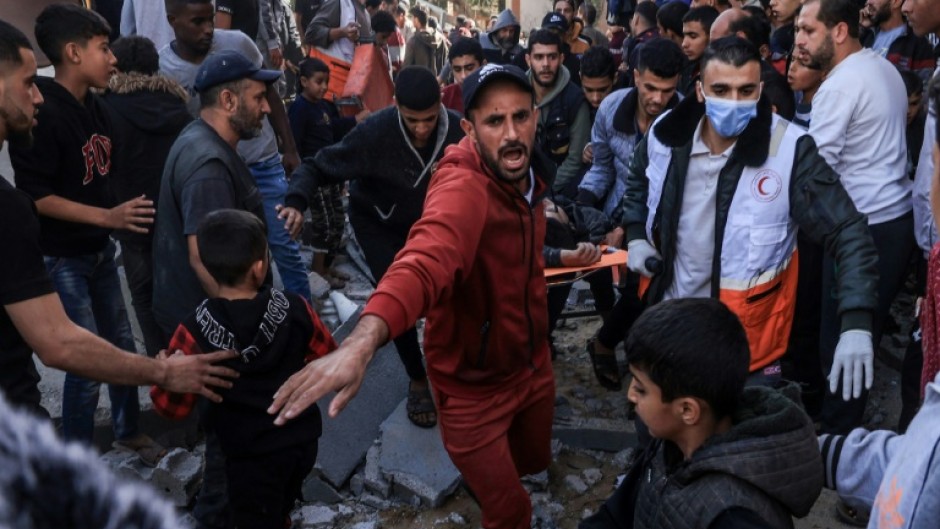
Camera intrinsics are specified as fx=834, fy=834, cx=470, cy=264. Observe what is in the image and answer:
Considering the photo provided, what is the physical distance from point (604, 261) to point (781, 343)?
1159mm

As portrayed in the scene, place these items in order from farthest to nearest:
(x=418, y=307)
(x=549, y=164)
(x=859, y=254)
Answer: (x=549, y=164)
(x=859, y=254)
(x=418, y=307)

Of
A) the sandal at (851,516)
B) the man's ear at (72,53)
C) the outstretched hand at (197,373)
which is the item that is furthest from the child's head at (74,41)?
the sandal at (851,516)

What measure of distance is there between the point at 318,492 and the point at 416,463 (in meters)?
0.52

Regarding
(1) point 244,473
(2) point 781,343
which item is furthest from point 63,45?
(2) point 781,343

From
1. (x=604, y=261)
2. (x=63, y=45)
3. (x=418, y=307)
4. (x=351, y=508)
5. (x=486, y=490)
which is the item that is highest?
(x=63, y=45)

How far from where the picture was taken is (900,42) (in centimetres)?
522

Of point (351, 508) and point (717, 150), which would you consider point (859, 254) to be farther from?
point (351, 508)

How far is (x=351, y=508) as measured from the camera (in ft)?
13.9

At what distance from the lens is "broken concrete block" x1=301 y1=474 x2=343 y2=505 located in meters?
4.28

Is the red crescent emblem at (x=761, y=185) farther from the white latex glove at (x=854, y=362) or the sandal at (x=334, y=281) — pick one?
the sandal at (x=334, y=281)

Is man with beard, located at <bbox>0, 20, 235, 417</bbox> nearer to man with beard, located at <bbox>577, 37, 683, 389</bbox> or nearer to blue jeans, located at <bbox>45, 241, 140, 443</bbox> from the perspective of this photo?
blue jeans, located at <bbox>45, 241, 140, 443</bbox>

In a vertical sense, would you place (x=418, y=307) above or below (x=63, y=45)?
below

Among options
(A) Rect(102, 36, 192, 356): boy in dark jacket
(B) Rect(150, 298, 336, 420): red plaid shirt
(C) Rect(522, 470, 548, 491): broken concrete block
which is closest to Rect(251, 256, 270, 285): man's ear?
(B) Rect(150, 298, 336, 420): red plaid shirt

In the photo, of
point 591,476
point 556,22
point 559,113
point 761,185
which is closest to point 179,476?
point 591,476
